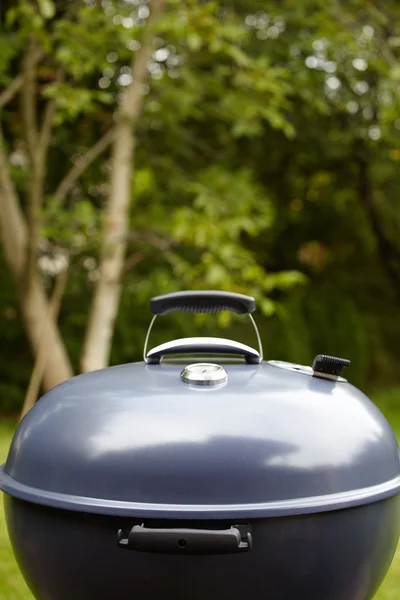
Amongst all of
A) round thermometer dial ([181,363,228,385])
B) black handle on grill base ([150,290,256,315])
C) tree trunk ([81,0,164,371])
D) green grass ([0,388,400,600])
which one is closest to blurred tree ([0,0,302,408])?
tree trunk ([81,0,164,371])

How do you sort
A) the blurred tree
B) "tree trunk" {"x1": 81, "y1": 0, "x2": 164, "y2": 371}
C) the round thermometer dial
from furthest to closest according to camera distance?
"tree trunk" {"x1": 81, "y1": 0, "x2": 164, "y2": 371} → the blurred tree → the round thermometer dial

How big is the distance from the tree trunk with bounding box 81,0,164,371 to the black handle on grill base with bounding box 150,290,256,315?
349 cm

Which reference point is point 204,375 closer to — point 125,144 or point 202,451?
point 202,451

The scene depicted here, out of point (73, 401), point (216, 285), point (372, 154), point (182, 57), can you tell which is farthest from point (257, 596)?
point (372, 154)

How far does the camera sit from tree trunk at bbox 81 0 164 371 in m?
5.87

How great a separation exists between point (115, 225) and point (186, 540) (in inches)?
177

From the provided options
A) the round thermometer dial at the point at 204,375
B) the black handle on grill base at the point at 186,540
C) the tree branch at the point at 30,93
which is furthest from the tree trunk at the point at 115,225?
the black handle on grill base at the point at 186,540

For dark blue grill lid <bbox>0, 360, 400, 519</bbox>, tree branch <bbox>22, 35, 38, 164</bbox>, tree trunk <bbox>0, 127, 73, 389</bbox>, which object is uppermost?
dark blue grill lid <bbox>0, 360, 400, 519</bbox>

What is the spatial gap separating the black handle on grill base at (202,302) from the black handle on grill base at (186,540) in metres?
0.78

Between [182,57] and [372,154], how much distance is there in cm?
400

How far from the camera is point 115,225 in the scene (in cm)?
595

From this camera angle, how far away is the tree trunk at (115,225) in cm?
587

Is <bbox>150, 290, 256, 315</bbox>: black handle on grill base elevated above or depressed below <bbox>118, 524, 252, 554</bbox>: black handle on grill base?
above

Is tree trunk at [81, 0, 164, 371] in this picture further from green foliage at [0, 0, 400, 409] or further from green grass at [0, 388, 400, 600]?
green grass at [0, 388, 400, 600]
